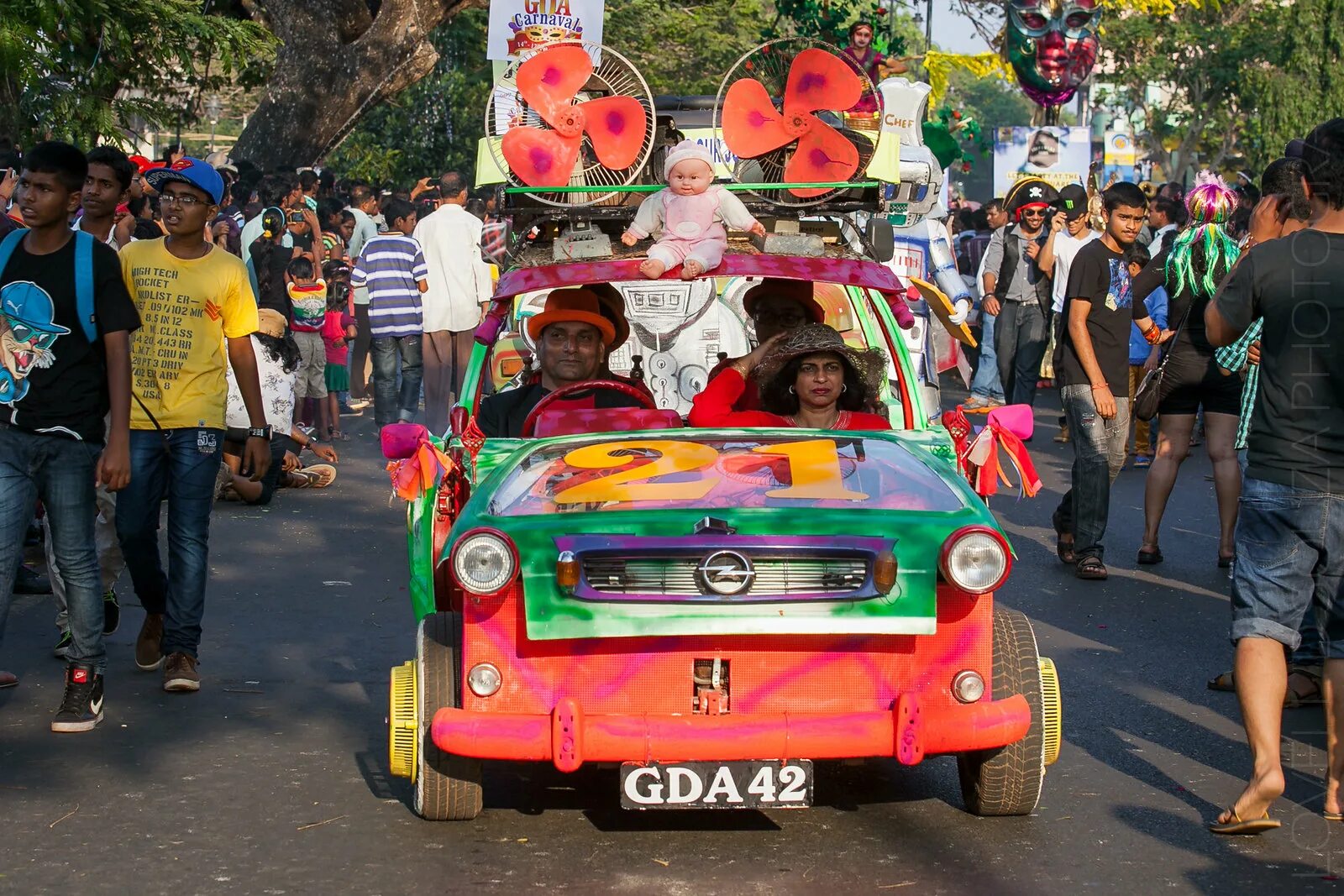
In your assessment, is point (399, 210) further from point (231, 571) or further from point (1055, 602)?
point (1055, 602)

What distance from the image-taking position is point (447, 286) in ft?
50.0

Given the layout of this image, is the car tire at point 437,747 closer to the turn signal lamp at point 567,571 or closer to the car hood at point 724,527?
the car hood at point 724,527

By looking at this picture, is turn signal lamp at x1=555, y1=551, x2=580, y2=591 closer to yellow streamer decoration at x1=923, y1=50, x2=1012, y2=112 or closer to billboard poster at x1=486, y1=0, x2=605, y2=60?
billboard poster at x1=486, y1=0, x2=605, y2=60

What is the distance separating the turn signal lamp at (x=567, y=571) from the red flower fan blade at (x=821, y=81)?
3.44 meters

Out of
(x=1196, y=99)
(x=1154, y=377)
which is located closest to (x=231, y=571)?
(x=1154, y=377)

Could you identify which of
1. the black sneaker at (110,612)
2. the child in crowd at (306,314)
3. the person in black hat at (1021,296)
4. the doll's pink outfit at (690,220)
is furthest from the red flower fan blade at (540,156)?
the person in black hat at (1021,296)

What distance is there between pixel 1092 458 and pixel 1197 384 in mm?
736

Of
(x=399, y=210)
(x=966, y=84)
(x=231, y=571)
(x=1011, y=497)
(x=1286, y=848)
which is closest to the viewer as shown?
(x=1286, y=848)

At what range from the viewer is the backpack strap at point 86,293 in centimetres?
645

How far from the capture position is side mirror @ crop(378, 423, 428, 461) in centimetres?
583

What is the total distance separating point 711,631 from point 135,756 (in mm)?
2435

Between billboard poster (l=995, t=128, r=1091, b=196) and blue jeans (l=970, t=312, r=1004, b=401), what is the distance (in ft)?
34.9

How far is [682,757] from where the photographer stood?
4.92 m

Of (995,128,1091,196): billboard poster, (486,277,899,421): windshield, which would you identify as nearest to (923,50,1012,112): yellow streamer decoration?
(995,128,1091,196): billboard poster
